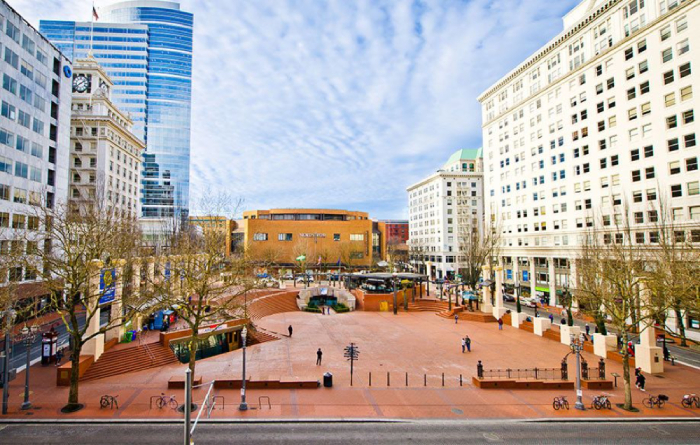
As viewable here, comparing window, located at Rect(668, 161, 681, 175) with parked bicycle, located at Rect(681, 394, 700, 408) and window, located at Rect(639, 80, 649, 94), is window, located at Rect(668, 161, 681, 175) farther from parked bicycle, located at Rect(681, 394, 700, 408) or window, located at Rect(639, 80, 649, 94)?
parked bicycle, located at Rect(681, 394, 700, 408)

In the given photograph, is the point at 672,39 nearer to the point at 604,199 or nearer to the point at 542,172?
the point at 604,199

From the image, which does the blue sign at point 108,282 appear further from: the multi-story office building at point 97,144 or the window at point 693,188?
the window at point 693,188

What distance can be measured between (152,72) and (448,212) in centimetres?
11041

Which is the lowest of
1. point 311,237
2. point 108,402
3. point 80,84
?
point 108,402

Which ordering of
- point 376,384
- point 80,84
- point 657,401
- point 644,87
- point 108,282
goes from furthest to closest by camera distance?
point 80,84
point 644,87
point 376,384
point 108,282
point 657,401

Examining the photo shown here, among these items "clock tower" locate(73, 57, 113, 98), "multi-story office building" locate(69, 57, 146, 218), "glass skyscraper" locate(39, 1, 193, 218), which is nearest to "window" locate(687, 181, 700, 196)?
"multi-story office building" locate(69, 57, 146, 218)

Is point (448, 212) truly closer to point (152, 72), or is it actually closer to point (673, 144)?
point (673, 144)

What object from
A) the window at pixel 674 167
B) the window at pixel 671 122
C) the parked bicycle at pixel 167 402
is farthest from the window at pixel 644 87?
the parked bicycle at pixel 167 402

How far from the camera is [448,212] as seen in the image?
94.9 m

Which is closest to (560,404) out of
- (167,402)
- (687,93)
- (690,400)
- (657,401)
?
(657,401)

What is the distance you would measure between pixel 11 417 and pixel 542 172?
208 ft

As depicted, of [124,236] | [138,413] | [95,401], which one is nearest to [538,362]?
[138,413]

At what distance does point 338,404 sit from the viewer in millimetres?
18078

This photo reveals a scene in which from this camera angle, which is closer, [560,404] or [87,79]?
[560,404]
